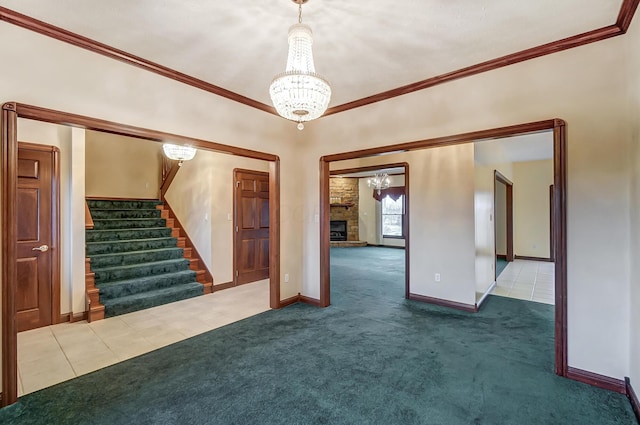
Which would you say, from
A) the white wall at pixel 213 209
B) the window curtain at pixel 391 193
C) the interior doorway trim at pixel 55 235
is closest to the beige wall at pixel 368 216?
the window curtain at pixel 391 193

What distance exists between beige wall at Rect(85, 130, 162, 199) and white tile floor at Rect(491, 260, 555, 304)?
7.66m

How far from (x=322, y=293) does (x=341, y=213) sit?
789 cm

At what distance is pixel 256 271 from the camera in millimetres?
5770

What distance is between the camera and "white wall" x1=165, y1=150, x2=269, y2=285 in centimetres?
514

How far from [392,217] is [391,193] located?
0.97m

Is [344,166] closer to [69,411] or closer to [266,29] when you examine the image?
[266,29]

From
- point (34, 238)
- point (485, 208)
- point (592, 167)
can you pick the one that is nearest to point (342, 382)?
point (592, 167)

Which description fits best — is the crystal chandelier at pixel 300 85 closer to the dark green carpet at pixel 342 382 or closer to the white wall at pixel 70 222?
the dark green carpet at pixel 342 382

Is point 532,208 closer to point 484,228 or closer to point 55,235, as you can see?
point 484,228

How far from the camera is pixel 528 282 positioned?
5.65 meters

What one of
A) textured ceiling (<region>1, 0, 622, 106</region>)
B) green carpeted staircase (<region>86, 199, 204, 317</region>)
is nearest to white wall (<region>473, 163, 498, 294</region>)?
textured ceiling (<region>1, 0, 622, 106</region>)

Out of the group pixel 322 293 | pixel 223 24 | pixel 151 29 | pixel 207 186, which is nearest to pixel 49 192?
pixel 207 186

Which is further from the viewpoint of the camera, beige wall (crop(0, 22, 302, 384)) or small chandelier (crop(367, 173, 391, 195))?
small chandelier (crop(367, 173, 391, 195))

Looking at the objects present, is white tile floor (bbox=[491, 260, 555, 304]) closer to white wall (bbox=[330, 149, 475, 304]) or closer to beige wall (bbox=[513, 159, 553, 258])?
beige wall (bbox=[513, 159, 553, 258])
